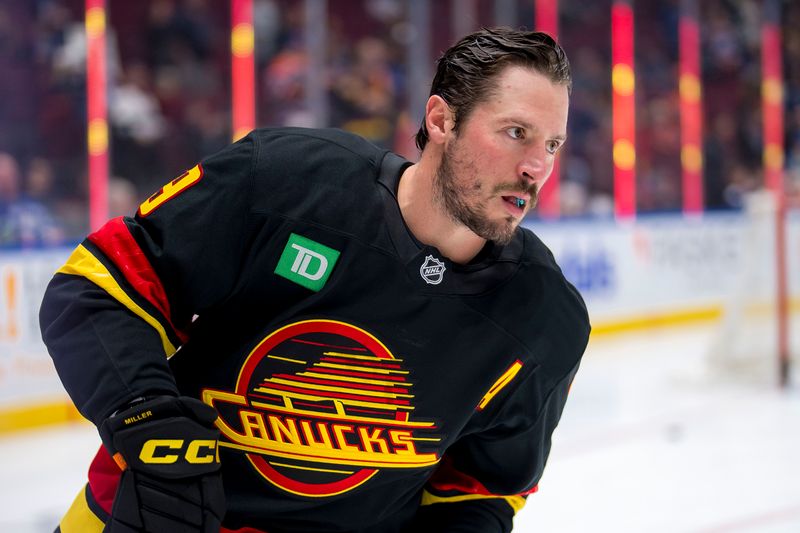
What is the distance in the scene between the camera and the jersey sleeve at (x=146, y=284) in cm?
106

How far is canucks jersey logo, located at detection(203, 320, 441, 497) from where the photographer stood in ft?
3.99

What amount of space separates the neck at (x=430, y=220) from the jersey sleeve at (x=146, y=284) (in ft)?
0.71

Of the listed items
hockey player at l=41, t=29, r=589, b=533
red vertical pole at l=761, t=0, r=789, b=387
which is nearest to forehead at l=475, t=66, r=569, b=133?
hockey player at l=41, t=29, r=589, b=533

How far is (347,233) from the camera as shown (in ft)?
4.00

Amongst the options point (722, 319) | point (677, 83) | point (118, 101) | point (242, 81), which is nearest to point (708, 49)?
point (677, 83)

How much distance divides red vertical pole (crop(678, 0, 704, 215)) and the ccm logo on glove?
7000mm

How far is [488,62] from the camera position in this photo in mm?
1217

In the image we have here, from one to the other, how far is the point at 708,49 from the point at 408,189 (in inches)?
286

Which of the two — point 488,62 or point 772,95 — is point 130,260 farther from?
Answer: point 772,95

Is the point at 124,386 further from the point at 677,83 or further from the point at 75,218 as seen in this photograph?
the point at 677,83

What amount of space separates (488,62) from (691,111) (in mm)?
7009

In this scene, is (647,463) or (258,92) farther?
(258,92)

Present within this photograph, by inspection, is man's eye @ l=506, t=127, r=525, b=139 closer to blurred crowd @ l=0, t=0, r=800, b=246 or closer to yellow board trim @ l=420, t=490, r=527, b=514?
yellow board trim @ l=420, t=490, r=527, b=514

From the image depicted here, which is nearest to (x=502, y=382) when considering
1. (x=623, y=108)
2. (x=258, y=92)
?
(x=258, y=92)
